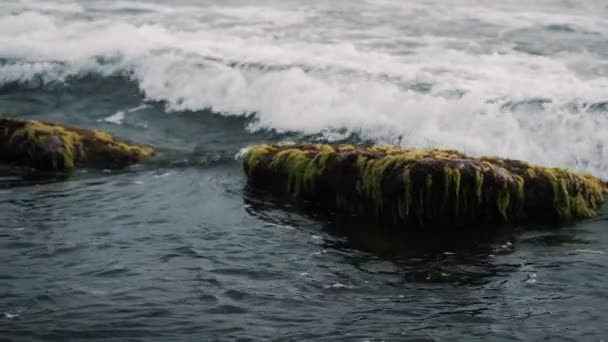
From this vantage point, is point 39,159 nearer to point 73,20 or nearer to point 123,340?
point 123,340

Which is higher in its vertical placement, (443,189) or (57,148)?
(57,148)

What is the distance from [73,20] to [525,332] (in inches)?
825

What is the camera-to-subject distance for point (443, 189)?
9852mm

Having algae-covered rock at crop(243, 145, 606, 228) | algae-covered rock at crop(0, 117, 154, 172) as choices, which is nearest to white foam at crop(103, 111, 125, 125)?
algae-covered rock at crop(0, 117, 154, 172)

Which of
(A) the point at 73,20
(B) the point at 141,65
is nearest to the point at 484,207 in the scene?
(B) the point at 141,65

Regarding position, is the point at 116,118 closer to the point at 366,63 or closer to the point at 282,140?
the point at 282,140

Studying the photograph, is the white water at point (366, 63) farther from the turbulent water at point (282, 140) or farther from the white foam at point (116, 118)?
the white foam at point (116, 118)

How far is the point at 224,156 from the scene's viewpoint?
44.1ft

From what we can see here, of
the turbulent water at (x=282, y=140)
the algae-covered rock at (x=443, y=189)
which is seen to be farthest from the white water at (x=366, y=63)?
the algae-covered rock at (x=443, y=189)

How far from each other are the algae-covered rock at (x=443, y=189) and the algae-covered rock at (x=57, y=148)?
3407 millimetres

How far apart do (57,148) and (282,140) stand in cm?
390

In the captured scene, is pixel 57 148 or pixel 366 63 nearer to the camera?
pixel 57 148

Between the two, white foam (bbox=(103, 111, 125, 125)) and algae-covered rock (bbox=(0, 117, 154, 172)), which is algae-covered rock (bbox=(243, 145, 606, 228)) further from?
white foam (bbox=(103, 111, 125, 125))

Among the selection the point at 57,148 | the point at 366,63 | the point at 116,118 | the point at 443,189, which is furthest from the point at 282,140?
the point at 443,189
